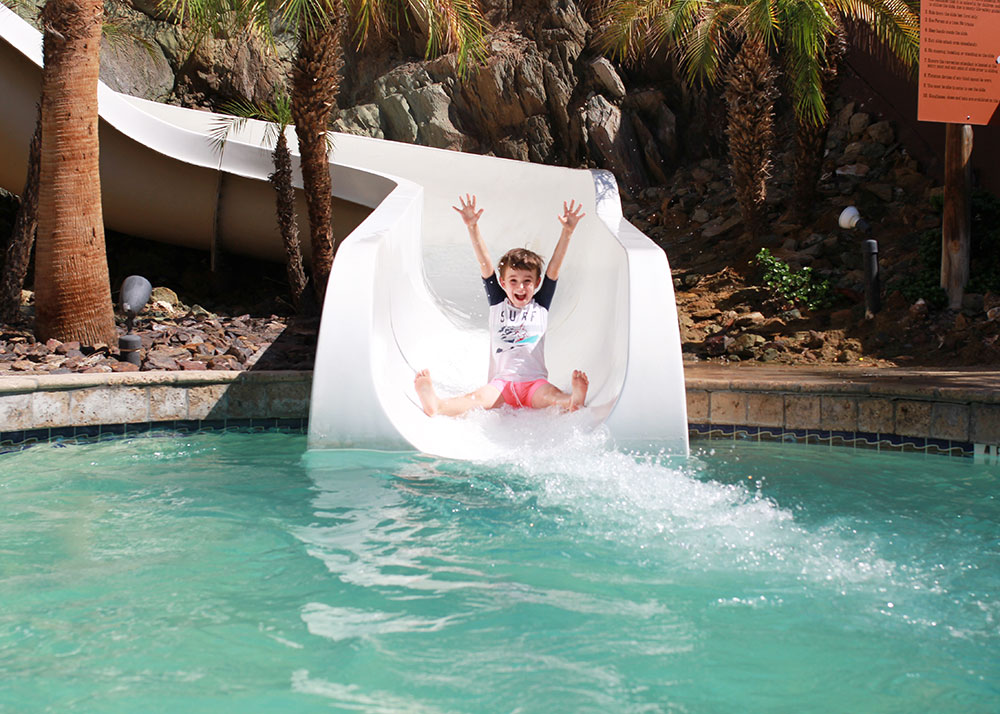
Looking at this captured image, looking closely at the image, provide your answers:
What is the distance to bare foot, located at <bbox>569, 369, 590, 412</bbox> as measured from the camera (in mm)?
4727

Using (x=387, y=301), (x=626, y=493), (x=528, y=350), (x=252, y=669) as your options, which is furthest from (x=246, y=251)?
(x=252, y=669)

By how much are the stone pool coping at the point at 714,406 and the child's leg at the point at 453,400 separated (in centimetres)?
111

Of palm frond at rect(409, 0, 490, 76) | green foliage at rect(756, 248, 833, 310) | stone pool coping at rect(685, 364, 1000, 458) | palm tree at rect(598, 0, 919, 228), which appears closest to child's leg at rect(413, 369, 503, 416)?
stone pool coping at rect(685, 364, 1000, 458)

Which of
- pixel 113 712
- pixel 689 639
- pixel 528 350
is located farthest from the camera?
pixel 528 350

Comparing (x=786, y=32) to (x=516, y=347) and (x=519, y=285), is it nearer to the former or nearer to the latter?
(x=519, y=285)

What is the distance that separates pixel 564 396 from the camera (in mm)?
4875

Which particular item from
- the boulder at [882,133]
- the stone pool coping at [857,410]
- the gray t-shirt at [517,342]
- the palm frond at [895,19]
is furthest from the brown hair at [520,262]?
the boulder at [882,133]

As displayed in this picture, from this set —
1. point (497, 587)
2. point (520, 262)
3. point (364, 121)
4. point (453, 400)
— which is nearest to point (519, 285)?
point (520, 262)

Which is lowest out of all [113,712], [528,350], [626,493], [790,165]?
[113,712]

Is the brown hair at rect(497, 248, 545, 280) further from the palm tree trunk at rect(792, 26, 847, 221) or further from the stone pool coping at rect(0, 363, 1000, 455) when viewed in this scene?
the palm tree trunk at rect(792, 26, 847, 221)

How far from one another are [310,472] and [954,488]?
301 centimetres

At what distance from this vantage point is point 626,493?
151 inches

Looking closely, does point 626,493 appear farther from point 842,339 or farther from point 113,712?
point 842,339

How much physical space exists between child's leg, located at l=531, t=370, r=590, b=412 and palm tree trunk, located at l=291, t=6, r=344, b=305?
4.09 m
